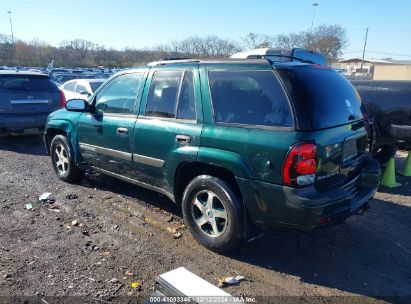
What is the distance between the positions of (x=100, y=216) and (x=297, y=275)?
256cm

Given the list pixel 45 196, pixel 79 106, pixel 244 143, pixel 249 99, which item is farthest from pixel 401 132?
pixel 45 196

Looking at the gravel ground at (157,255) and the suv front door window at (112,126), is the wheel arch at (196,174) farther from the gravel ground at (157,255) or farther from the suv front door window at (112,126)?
the suv front door window at (112,126)

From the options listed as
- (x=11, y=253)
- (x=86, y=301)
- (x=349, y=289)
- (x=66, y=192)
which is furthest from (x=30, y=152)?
(x=349, y=289)

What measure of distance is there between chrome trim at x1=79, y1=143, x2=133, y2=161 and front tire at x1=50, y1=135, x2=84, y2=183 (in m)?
0.44

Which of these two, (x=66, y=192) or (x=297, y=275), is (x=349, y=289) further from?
(x=66, y=192)

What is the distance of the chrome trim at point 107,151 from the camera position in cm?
462

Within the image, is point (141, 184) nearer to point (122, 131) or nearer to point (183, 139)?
point (122, 131)

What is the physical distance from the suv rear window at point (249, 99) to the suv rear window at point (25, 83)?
6.31 m

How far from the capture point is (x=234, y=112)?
3.54 m

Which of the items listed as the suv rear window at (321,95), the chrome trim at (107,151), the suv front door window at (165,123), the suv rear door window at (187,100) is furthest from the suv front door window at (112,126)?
the suv rear window at (321,95)

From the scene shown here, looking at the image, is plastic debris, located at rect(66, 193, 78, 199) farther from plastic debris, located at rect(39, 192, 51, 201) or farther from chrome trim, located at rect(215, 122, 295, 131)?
chrome trim, located at rect(215, 122, 295, 131)

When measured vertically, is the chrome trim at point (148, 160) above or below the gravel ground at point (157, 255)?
above

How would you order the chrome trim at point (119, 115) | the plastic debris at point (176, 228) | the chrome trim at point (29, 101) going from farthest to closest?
the chrome trim at point (29, 101) < the chrome trim at point (119, 115) < the plastic debris at point (176, 228)

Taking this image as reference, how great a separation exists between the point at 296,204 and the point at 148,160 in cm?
190
